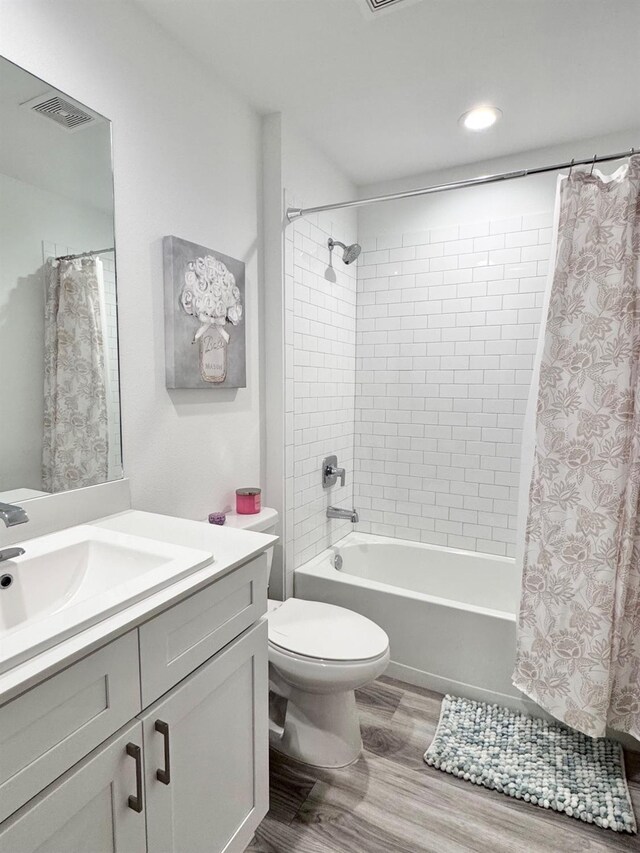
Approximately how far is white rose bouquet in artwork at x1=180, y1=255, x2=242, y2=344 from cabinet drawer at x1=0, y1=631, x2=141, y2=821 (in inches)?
47.2

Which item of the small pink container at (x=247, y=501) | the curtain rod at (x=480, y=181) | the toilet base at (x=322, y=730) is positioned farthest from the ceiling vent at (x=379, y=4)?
the toilet base at (x=322, y=730)

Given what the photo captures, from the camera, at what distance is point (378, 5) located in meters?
1.44

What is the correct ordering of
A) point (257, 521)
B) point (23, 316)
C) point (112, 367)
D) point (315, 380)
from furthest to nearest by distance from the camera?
point (315, 380), point (257, 521), point (112, 367), point (23, 316)

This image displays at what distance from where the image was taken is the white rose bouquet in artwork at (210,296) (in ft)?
5.72

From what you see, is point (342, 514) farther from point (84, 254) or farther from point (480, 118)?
point (480, 118)

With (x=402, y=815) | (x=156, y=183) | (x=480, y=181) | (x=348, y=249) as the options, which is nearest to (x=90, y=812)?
(x=402, y=815)

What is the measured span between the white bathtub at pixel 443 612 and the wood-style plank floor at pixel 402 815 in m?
0.39

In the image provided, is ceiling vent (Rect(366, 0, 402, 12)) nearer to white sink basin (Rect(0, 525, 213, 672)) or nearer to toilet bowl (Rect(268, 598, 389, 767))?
white sink basin (Rect(0, 525, 213, 672))

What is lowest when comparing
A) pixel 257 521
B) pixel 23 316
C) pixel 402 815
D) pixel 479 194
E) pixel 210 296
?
pixel 402 815

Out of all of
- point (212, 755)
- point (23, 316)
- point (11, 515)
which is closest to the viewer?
point (11, 515)

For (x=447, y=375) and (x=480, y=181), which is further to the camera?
(x=447, y=375)

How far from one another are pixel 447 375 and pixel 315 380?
0.79m

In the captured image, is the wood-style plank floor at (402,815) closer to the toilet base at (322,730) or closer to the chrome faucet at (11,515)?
the toilet base at (322,730)

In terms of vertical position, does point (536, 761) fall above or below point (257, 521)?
below
